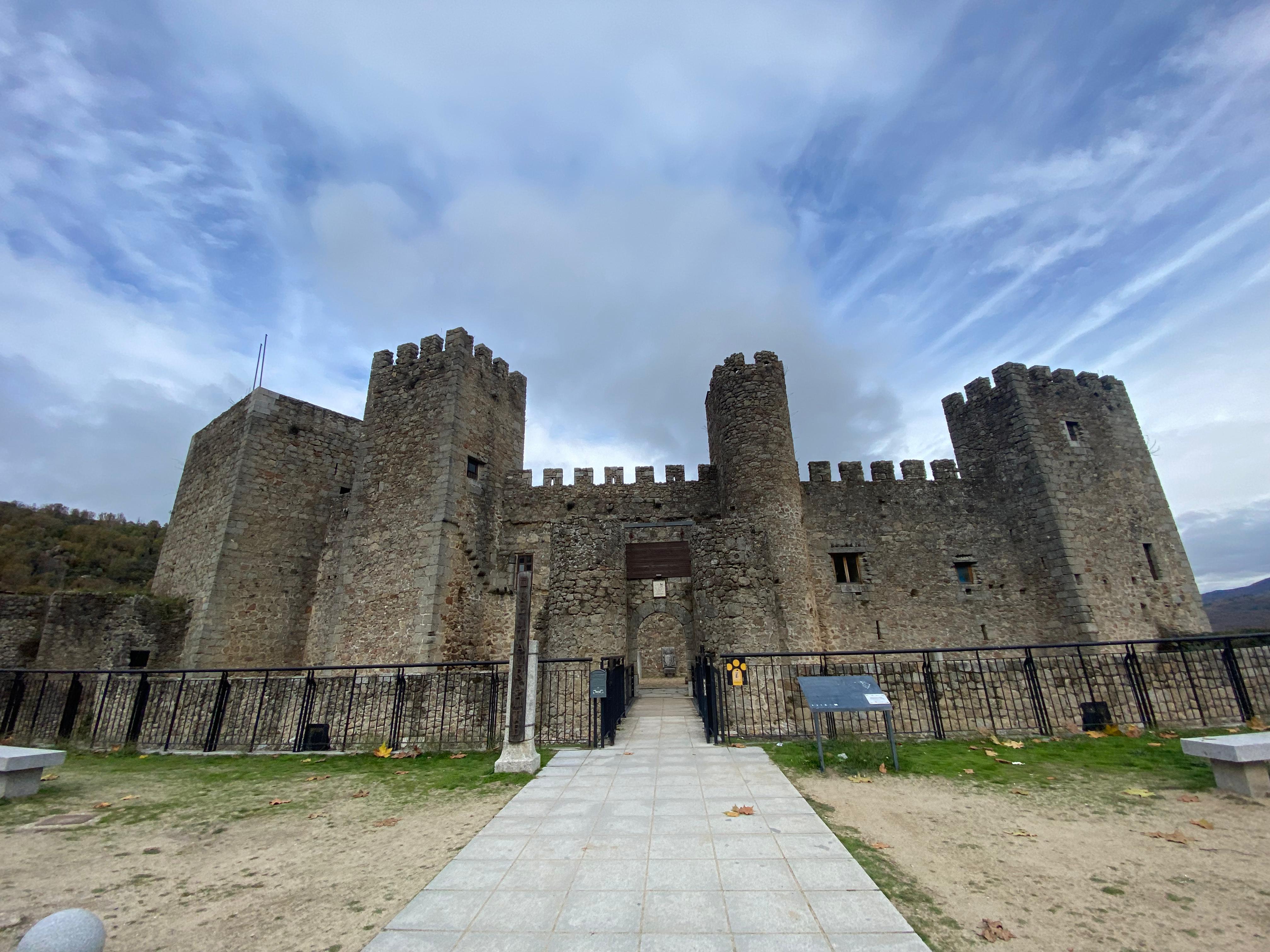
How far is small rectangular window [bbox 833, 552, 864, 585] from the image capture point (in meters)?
16.2

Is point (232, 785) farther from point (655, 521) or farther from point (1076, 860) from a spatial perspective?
point (655, 521)

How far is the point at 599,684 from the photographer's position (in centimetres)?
744

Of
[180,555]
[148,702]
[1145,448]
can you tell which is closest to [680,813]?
[148,702]

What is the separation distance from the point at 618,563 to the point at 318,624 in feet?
33.6

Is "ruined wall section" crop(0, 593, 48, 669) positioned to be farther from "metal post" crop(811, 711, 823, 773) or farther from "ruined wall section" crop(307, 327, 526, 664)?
"metal post" crop(811, 711, 823, 773)

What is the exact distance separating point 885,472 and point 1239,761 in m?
13.0

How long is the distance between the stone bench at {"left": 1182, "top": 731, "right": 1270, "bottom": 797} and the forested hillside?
3240 cm

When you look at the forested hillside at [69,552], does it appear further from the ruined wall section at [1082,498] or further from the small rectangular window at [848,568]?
the ruined wall section at [1082,498]

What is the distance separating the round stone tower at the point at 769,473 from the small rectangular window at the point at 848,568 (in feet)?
4.57

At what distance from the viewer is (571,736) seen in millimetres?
8141

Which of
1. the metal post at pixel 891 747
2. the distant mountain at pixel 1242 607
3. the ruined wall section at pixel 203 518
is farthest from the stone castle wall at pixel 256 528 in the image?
the distant mountain at pixel 1242 607

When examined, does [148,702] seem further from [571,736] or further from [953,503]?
[953,503]

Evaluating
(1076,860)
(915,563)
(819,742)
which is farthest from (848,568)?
(1076,860)

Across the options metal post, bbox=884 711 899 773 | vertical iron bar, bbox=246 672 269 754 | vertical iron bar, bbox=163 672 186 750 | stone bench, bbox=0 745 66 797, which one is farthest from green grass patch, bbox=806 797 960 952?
vertical iron bar, bbox=163 672 186 750
